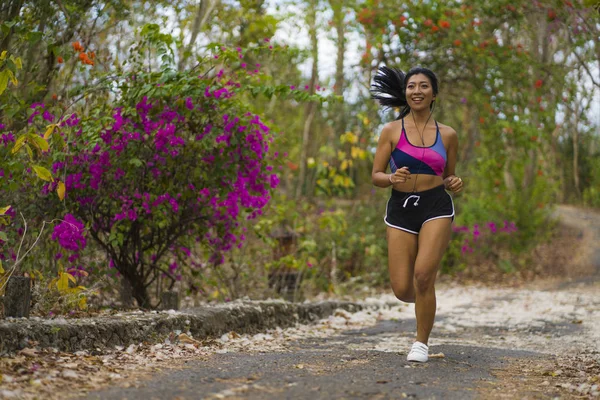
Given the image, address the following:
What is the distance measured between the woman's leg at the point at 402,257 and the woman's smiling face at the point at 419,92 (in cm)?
90

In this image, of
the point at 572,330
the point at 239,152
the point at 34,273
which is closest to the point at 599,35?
the point at 572,330

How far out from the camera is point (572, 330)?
7.86 m

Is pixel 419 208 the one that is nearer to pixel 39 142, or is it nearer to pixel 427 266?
pixel 427 266

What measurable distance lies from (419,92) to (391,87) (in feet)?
1.63

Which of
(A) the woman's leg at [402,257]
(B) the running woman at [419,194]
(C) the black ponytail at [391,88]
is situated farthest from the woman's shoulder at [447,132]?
(A) the woman's leg at [402,257]

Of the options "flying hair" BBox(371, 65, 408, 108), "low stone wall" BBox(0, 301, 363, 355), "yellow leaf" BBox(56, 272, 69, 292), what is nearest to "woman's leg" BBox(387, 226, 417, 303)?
"flying hair" BBox(371, 65, 408, 108)

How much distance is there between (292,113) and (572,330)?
19.9m

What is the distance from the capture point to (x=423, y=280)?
4.88 meters

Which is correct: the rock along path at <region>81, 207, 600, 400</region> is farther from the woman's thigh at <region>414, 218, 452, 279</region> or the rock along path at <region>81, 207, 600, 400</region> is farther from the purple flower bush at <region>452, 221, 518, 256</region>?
the purple flower bush at <region>452, 221, 518, 256</region>

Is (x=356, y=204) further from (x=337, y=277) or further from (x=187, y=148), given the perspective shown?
(x=187, y=148)

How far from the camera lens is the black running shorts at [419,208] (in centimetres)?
496

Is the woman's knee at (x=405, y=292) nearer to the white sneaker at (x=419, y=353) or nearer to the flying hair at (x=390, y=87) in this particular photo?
the white sneaker at (x=419, y=353)

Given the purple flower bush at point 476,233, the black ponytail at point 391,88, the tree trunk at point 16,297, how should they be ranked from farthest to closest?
the purple flower bush at point 476,233
the black ponytail at point 391,88
the tree trunk at point 16,297

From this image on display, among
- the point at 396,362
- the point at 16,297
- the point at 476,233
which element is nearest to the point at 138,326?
the point at 16,297
